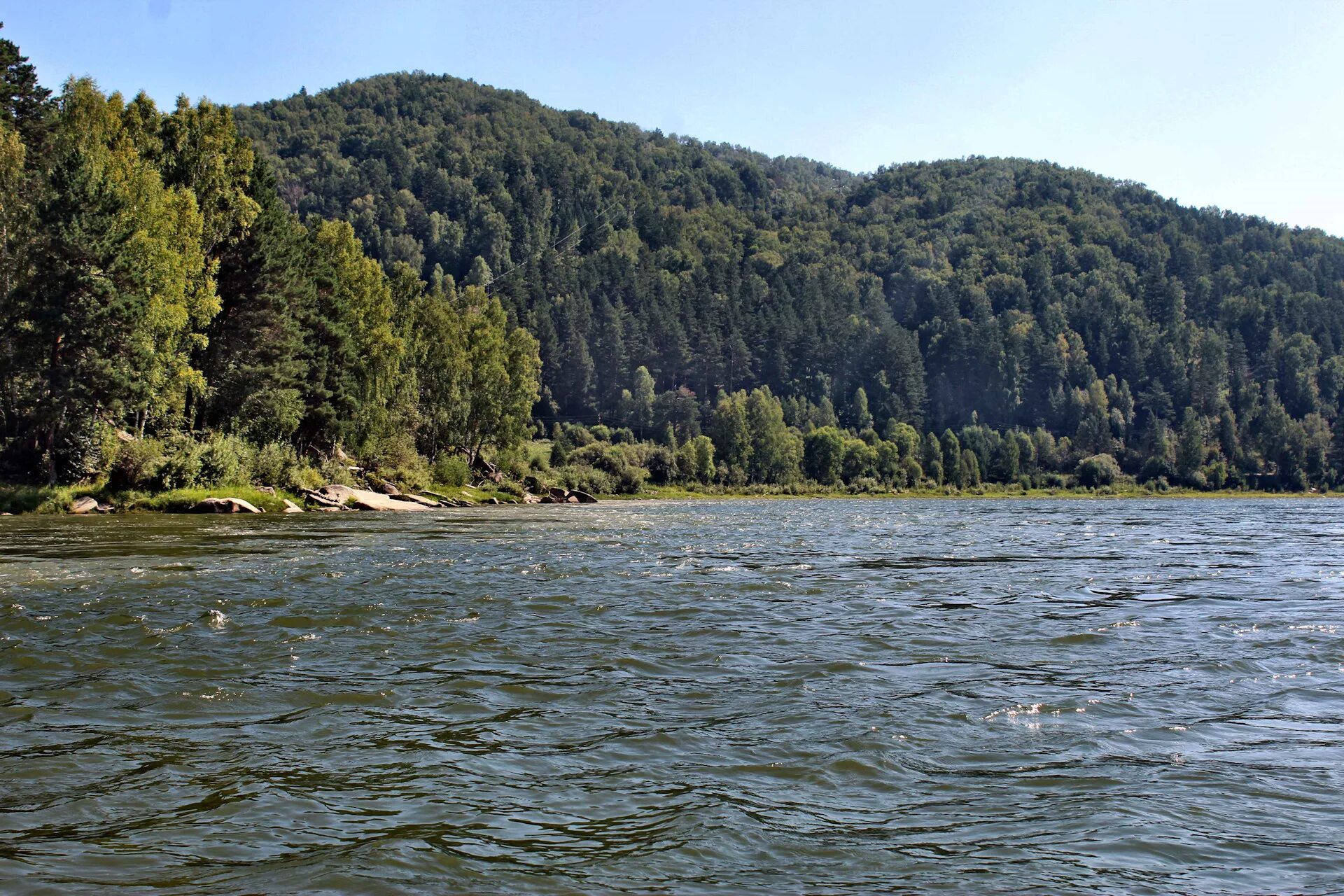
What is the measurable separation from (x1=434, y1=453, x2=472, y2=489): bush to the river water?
6242 centimetres

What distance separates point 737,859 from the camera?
698 centimetres

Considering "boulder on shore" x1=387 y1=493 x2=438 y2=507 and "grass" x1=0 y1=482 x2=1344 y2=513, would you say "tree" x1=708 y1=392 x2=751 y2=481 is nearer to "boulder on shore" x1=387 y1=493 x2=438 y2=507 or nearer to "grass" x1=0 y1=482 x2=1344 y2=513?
"grass" x1=0 y1=482 x2=1344 y2=513

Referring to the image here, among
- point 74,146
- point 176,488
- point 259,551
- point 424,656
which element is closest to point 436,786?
point 424,656

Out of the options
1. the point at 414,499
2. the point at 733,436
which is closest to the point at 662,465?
the point at 733,436

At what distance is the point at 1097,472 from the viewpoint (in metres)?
193

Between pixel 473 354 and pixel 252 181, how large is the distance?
34.8 metres

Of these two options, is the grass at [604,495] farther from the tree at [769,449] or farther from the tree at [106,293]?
the tree at [769,449]

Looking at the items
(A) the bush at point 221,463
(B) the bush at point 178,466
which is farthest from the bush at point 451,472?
(B) the bush at point 178,466

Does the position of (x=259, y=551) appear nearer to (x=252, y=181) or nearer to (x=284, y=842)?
(x=284, y=842)

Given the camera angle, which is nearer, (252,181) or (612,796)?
(612,796)

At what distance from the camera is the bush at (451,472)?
85250mm

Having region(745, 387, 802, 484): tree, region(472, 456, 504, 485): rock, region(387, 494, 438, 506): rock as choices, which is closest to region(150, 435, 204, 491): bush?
region(387, 494, 438, 506): rock

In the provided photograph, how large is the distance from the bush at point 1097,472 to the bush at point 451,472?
468 feet

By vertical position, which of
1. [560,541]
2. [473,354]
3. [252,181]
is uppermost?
[252,181]
